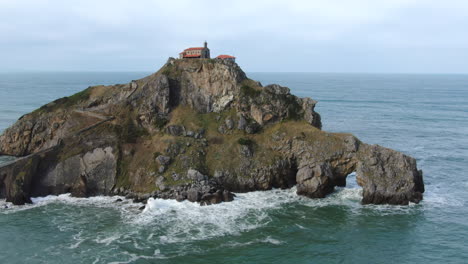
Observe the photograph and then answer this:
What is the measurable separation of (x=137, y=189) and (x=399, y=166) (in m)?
46.6

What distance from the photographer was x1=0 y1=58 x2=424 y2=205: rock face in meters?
67.4

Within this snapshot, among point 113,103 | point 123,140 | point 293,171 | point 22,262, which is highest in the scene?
point 113,103

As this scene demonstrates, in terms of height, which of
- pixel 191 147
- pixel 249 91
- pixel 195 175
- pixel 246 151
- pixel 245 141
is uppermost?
pixel 249 91

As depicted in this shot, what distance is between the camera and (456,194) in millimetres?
69812

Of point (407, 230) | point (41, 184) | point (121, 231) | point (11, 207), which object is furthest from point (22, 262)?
point (407, 230)

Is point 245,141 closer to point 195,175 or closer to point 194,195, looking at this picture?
point 195,175

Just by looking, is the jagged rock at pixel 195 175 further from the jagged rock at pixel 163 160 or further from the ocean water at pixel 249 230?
the ocean water at pixel 249 230

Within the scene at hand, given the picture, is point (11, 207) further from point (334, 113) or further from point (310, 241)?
point (334, 113)

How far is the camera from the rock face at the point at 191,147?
6738cm

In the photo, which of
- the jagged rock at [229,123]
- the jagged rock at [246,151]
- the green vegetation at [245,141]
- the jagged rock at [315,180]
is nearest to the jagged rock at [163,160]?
the jagged rock at [246,151]

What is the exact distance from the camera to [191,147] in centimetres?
7606

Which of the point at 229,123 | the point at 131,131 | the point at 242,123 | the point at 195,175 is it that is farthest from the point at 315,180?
the point at 131,131

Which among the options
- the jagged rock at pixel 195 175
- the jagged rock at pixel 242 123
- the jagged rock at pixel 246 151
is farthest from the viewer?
the jagged rock at pixel 242 123

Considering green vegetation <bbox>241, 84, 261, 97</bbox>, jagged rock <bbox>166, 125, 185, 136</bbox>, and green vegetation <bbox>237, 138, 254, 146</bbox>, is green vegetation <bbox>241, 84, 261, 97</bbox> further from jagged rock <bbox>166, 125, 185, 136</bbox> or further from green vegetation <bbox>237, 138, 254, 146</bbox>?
jagged rock <bbox>166, 125, 185, 136</bbox>
